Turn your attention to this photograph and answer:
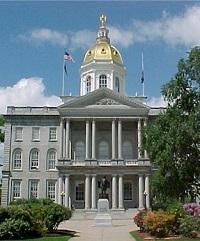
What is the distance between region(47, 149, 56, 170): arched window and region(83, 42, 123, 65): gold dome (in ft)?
64.8

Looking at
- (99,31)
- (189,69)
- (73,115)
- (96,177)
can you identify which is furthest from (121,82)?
(189,69)

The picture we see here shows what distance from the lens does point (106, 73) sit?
82.2 metres

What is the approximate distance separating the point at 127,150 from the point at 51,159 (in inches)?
467

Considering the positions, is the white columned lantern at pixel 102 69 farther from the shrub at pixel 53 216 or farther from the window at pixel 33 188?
the shrub at pixel 53 216

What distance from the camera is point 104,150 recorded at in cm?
7250

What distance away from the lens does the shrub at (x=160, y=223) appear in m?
25.3

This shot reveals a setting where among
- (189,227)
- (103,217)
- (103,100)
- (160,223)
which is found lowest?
(103,217)

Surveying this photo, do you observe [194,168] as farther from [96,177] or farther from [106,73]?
[106,73]

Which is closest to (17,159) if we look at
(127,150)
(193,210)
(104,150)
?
(104,150)

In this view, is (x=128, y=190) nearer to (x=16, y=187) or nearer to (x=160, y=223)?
(x=16, y=187)

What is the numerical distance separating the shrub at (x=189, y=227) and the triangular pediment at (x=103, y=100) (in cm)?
4513

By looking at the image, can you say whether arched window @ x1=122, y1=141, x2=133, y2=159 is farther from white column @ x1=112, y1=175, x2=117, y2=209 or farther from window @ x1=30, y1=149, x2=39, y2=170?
window @ x1=30, y1=149, x2=39, y2=170

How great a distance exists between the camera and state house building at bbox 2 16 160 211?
220 ft

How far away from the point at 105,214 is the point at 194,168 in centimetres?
822
